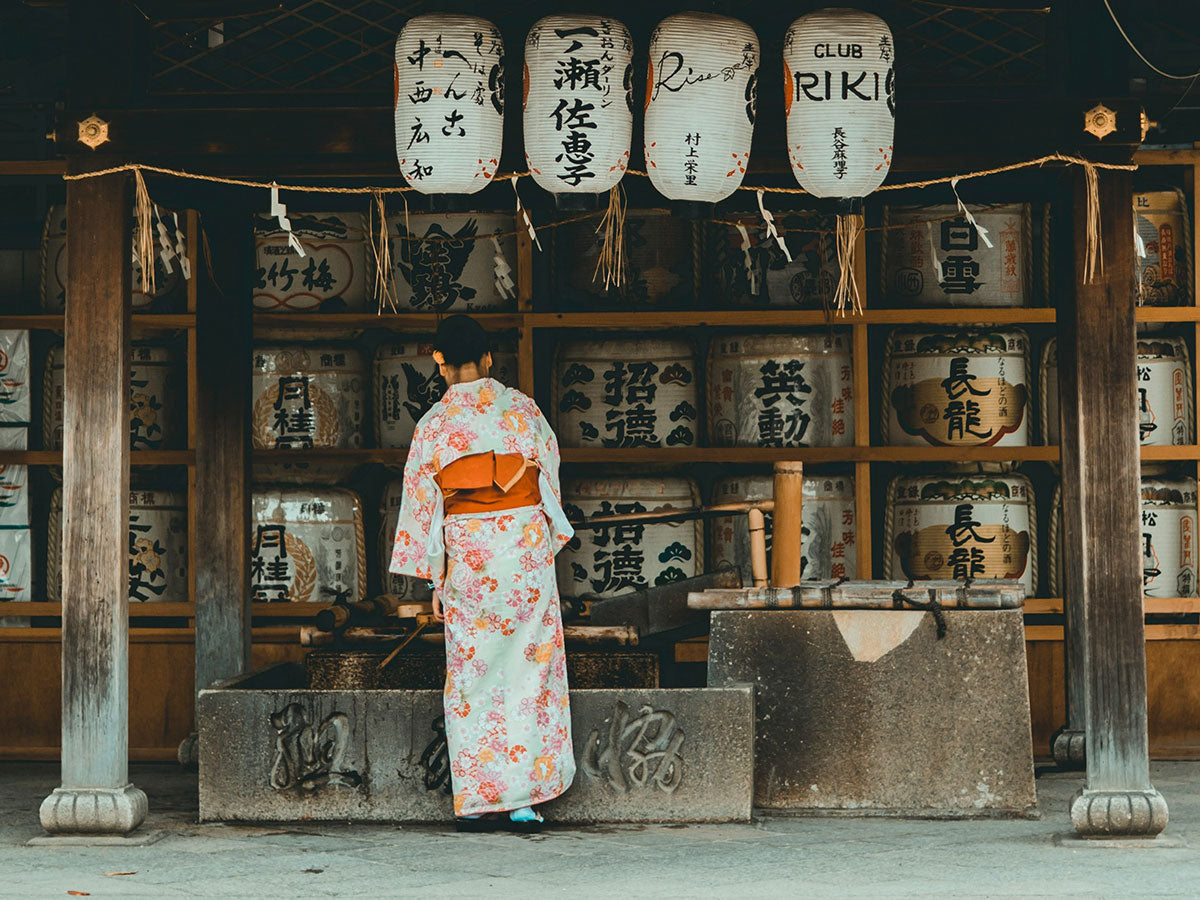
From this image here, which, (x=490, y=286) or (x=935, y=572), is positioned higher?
(x=490, y=286)

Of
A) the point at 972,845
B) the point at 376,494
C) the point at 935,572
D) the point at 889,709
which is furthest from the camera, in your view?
the point at 376,494

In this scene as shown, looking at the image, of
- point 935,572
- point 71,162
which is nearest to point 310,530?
point 71,162

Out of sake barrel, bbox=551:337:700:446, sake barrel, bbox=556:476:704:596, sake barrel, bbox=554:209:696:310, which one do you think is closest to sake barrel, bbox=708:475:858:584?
sake barrel, bbox=556:476:704:596

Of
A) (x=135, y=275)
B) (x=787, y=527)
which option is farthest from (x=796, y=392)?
(x=135, y=275)

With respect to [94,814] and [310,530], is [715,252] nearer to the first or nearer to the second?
[310,530]

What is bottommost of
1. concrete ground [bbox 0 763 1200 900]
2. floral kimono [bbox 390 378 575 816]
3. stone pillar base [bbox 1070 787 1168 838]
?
concrete ground [bbox 0 763 1200 900]

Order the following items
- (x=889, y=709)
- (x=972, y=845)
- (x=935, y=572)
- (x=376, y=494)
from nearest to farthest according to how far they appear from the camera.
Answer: (x=972, y=845), (x=889, y=709), (x=935, y=572), (x=376, y=494)

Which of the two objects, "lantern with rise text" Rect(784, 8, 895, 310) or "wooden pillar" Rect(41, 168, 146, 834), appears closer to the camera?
"lantern with rise text" Rect(784, 8, 895, 310)

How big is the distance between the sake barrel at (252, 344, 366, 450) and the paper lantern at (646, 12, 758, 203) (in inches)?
111

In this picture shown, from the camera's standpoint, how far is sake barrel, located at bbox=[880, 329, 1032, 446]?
25.8 ft

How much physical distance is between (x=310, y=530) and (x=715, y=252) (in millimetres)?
2458

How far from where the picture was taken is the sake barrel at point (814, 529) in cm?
786

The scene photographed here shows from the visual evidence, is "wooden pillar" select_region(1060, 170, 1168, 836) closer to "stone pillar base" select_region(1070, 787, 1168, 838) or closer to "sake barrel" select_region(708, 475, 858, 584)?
"stone pillar base" select_region(1070, 787, 1168, 838)

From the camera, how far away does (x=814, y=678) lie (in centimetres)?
620
